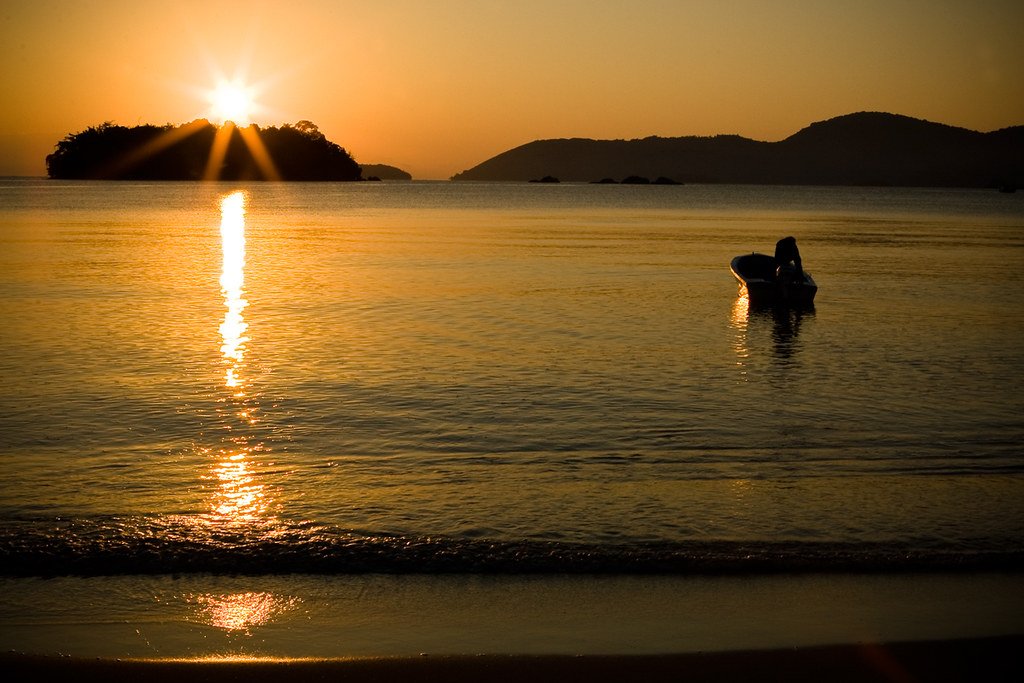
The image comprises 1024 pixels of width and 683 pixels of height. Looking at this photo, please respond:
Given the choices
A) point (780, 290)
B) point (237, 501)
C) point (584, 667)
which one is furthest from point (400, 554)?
point (780, 290)

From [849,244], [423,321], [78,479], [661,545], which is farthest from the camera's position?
[849,244]

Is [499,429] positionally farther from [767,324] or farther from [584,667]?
[767,324]

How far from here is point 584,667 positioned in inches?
248

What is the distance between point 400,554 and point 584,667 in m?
2.70

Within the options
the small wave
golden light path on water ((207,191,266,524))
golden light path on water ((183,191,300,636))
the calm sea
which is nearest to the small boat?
the calm sea

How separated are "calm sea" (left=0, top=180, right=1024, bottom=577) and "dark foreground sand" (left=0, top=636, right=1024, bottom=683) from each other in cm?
187

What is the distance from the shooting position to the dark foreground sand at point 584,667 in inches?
241

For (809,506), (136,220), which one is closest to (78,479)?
(809,506)

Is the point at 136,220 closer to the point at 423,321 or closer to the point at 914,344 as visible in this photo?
the point at 423,321

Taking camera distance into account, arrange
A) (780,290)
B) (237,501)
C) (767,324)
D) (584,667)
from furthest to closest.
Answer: (780,290), (767,324), (237,501), (584,667)

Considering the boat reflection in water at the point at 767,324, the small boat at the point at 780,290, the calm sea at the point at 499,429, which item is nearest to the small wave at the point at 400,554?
the calm sea at the point at 499,429

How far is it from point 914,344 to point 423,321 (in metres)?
12.3

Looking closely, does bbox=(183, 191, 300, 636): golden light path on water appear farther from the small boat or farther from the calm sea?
the small boat

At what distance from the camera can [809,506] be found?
1010cm
